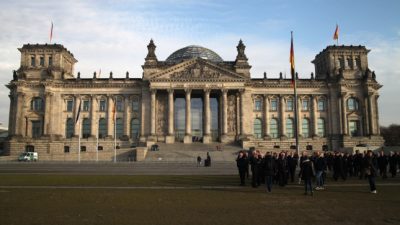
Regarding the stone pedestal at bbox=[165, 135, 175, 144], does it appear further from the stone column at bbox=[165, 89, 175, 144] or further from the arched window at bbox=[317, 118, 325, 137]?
the arched window at bbox=[317, 118, 325, 137]

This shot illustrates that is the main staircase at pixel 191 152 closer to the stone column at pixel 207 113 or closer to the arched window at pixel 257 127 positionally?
the stone column at pixel 207 113

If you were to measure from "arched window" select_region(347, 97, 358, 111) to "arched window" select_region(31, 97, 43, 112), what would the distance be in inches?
2718

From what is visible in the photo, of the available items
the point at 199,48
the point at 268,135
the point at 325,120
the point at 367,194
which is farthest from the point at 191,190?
the point at 199,48

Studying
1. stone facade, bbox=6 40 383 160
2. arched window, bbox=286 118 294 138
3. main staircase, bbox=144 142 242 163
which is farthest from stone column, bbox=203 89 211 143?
arched window, bbox=286 118 294 138

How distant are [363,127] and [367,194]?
73.3 meters

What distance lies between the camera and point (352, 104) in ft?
292

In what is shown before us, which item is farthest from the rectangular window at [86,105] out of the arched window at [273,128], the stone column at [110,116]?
the arched window at [273,128]

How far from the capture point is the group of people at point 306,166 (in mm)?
20750

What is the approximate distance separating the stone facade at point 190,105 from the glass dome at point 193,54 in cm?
1109

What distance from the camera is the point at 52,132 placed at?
8488cm

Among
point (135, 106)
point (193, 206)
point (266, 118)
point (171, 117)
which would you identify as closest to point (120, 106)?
point (135, 106)

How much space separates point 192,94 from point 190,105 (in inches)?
107

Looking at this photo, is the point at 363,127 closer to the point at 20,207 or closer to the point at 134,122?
the point at 134,122

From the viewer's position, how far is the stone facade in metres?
83.6
